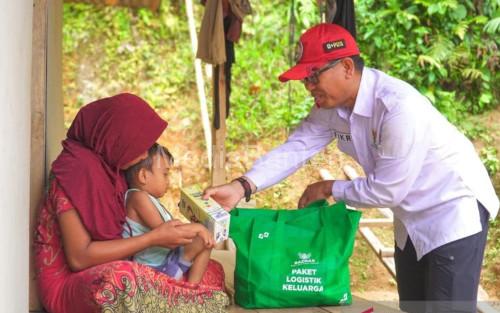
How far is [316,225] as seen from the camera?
2.78m

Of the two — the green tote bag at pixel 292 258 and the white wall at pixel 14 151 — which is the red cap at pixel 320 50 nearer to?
the green tote bag at pixel 292 258

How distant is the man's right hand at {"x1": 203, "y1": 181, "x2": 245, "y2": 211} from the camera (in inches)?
116

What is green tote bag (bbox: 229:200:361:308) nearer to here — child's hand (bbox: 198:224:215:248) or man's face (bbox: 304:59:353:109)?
child's hand (bbox: 198:224:215:248)

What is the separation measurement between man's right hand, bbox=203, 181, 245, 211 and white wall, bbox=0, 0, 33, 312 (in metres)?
1.03

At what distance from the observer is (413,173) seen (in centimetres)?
279

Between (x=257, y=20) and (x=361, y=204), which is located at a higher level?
(x=257, y=20)

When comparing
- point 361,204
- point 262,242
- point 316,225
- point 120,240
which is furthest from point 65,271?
point 361,204

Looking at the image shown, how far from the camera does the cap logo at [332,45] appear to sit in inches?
112

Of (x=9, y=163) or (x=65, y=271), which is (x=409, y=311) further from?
(x=9, y=163)

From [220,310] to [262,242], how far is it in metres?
0.37

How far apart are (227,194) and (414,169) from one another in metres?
0.76

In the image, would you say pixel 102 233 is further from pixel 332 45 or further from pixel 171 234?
pixel 332 45

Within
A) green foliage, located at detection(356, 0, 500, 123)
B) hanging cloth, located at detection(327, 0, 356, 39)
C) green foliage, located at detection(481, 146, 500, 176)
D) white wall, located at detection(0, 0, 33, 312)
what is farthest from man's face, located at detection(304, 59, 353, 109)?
green foliage, located at detection(356, 0, 500, 123)

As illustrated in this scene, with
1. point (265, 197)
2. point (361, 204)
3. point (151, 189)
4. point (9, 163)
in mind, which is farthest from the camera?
point (265, 197)
